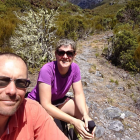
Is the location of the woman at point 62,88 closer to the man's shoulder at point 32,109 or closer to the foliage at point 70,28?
the man's shoulder at point 32,109

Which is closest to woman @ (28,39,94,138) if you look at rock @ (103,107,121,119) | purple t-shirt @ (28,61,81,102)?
purple t-shirt @ (28,61,81,102)

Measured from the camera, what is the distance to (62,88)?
5.56 ft

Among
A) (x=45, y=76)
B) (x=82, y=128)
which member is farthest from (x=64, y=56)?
(x=82, y=128)

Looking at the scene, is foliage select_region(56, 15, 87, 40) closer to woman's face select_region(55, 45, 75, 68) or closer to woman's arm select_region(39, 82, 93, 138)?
woman's face select_region(55, 45, 75, 68)

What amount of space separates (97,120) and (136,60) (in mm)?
3354

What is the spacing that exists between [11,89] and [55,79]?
2.49ft

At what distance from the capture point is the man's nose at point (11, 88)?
86cm

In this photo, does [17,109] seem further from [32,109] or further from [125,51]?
[125,51]

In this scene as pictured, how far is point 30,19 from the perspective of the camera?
4699mm

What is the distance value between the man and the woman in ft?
1.26

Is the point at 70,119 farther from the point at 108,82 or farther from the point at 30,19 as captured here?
the point at 30,19

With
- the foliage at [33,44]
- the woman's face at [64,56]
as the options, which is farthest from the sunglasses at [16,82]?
the foliage at [33,44]

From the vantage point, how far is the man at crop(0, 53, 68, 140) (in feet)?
2.83

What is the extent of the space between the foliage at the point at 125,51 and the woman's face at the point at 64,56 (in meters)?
3.99
